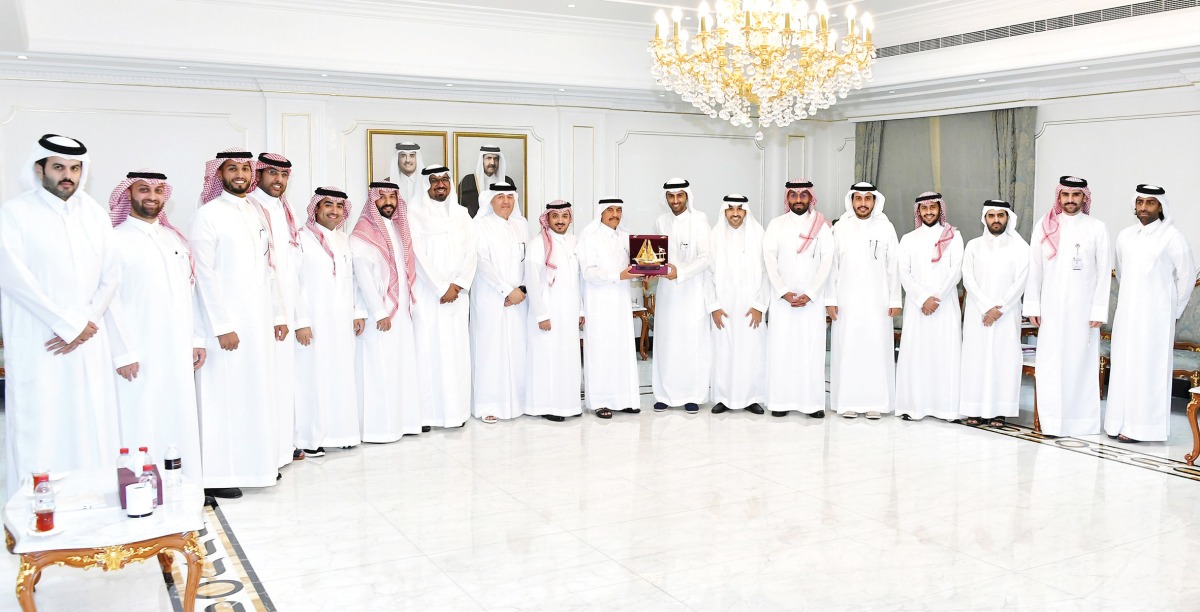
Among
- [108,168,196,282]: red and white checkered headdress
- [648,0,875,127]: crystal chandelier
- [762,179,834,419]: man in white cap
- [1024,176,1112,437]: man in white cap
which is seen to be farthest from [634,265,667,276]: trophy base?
[108,168,196,282]: red and white checkered headdress

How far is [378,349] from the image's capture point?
6.81 m

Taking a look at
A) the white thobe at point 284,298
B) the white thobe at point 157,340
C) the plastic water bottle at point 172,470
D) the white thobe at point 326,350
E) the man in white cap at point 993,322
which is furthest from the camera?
the man in white cap at point 993,322

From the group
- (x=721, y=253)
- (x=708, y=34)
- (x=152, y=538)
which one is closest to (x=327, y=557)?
(x=152, y=538)

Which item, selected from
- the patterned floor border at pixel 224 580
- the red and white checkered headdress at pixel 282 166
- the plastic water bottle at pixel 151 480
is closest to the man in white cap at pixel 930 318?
the red and white checkered headdress at pixel 282 166

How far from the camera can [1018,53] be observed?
830 cm

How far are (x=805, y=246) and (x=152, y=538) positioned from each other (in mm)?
5301

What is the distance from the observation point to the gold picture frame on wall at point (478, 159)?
972 cm

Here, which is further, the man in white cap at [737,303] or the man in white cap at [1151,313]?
the man in white cap at [737,303]

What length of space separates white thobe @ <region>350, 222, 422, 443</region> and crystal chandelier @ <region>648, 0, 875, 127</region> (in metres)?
2.34

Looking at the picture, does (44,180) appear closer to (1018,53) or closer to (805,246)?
(805,246)

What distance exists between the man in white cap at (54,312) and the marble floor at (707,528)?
0.57 m

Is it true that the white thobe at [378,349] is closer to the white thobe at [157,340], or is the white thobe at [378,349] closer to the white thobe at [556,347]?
the white thobe at [556,347]

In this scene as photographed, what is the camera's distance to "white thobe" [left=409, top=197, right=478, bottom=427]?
716cm

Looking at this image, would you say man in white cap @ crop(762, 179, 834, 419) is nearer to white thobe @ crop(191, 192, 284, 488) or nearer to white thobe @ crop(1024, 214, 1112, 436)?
white thobe @ crop(1024, 214, 1112, 436)
